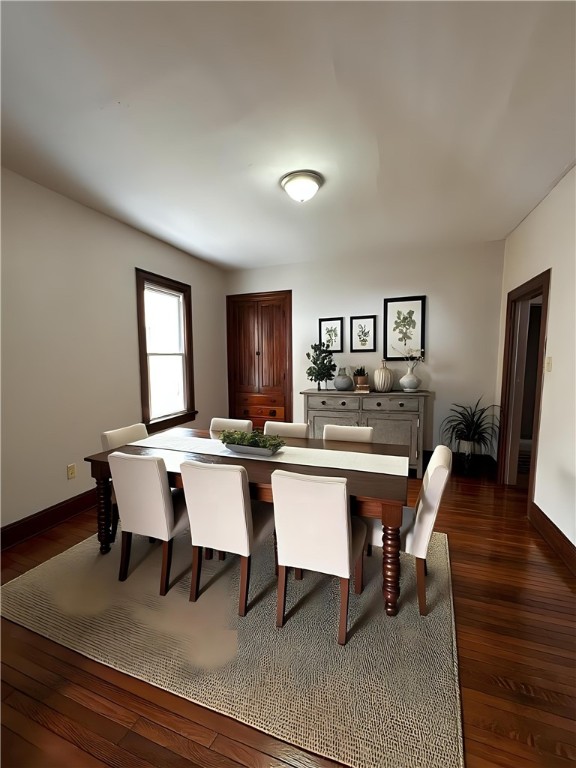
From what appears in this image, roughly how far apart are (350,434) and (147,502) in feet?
4.88

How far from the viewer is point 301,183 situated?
2.28 m

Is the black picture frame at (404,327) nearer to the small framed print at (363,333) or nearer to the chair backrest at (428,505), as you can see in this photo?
the small framed print at (363,333)

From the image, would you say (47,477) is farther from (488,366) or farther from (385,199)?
(488,366)

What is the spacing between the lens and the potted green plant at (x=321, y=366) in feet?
13.8

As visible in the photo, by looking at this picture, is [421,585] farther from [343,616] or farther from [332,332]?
[332,332]

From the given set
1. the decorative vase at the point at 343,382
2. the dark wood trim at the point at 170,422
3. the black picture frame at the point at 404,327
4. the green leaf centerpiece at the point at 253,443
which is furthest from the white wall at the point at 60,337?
the black picture frame at the point at 404,327

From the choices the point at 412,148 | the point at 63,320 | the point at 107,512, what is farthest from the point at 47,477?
the point at 412,148

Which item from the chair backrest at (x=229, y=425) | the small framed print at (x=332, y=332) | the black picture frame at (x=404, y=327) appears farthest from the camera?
the small framed print at (x=332, y=332)

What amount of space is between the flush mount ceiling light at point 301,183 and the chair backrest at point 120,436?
7.19 feet

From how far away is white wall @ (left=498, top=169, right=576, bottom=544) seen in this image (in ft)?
7.22

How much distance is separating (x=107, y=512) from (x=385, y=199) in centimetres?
321

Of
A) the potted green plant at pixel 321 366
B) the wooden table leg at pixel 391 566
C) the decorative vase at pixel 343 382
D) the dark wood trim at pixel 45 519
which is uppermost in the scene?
the potted green plant at pixel 321 366

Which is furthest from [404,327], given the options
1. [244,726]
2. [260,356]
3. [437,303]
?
[244,726]

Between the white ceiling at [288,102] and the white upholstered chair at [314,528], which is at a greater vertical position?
the white ceiling at [288,102]
